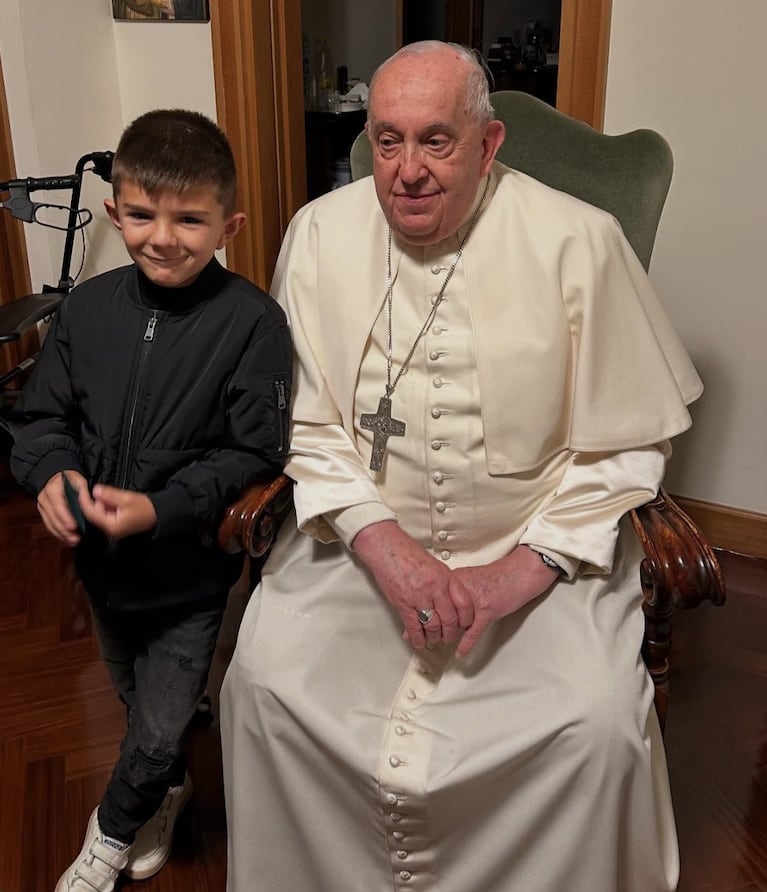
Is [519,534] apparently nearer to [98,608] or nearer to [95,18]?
[98,608]

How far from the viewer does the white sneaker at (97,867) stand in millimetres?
1709

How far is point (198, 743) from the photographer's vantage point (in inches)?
84.4

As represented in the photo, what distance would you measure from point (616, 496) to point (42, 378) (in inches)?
38.0

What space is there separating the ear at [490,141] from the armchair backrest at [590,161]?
52 centimetres

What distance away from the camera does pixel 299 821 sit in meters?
1.53

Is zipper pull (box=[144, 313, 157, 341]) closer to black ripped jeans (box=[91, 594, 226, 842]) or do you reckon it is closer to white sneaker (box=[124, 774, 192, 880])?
black ripped jeans (box=[91, 594, 226, 842])

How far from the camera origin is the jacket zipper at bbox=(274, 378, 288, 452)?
157 centimetres

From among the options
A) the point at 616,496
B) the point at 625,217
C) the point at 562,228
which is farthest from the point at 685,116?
the point at 616,496

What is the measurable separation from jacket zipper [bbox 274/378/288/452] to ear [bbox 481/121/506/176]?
479mm

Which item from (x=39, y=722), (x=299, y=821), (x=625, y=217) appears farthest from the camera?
(x=39, y=722)

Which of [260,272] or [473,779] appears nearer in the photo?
[473,779]

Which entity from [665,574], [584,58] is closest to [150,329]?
[665,574]

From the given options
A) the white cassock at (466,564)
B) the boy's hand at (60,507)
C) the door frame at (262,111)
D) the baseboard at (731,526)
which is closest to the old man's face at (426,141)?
the white cassock at (466,564)

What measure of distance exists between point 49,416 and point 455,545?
0.72 m
